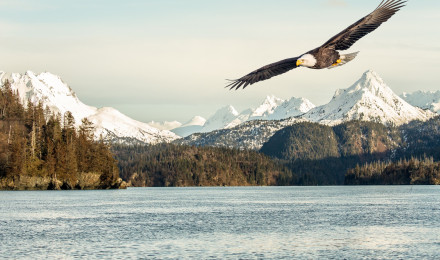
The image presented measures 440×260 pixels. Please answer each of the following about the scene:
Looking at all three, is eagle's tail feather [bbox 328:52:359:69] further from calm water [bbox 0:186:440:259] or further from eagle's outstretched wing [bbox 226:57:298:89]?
calm water [bbox 0:186:440:259]

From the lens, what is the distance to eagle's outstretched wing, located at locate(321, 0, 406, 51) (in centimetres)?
2902

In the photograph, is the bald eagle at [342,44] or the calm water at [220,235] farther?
the calm water at [220,235]

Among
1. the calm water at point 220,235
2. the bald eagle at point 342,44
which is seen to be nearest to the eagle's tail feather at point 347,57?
the bald eagle at point 342,44

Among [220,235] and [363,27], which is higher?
[363,27]

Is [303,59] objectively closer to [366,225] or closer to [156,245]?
[156,245]

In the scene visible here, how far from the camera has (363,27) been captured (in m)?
29.8

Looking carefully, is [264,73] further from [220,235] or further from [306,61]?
[220,235]

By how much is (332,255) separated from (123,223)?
34.4m

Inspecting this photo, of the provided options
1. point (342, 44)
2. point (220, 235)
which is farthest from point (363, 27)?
point (220, 235)

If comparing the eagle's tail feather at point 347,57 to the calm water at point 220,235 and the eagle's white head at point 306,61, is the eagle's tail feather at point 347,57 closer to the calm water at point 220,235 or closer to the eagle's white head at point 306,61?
the eagle's white head at point 306,61

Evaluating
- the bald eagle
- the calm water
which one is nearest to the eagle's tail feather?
the bald eagle

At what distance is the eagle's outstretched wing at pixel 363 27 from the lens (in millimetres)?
29016

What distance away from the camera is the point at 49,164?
19200cm

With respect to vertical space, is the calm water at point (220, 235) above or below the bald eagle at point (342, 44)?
below
